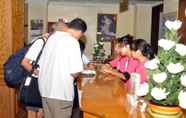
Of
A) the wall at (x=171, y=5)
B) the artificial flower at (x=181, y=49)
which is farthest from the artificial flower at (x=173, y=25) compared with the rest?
the wall at (x=171, y=5)

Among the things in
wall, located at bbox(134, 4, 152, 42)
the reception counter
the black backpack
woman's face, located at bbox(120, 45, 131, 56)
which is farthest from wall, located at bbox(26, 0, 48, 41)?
the reception counter

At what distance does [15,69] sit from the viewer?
362cm

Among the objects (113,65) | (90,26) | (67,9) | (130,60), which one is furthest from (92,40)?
(130,60)

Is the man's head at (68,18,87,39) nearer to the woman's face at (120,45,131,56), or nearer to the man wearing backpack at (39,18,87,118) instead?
the man wearing backpack at (39,18,87,118)

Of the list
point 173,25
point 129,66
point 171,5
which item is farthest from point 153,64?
point 171,5

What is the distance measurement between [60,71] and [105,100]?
58cm

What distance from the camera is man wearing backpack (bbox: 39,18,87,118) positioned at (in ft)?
10.1

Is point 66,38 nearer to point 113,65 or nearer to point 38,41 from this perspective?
point 38,41

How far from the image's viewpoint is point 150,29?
34.3 feet

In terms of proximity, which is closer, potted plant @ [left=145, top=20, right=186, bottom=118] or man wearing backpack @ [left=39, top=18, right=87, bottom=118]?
potted plant @ [left=145, top=20, right=186, bottom=118]

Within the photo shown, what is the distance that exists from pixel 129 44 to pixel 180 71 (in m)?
1.74

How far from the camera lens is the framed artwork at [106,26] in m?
10.7

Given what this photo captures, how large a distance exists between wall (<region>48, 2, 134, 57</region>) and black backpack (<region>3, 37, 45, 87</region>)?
22.8ft

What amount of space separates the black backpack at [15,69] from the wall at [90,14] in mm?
6954
